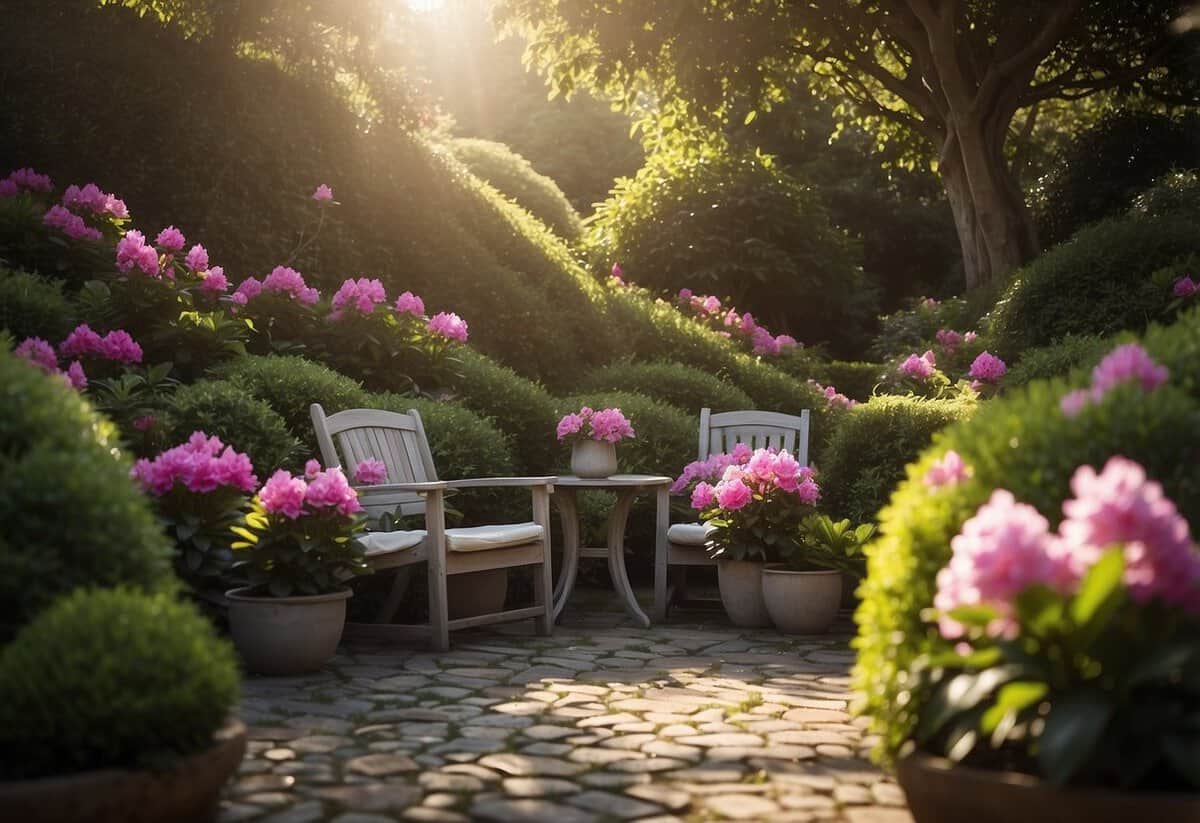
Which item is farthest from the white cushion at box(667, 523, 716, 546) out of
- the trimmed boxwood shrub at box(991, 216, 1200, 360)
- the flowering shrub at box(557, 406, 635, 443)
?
the trimmed boxwood shrub at box(991, 216, 1200, 360)

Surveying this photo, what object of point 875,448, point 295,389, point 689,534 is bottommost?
point 689,534

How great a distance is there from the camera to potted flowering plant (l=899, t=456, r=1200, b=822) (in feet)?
8.07

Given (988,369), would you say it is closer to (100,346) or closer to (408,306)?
(408,306)

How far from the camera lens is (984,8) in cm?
1489

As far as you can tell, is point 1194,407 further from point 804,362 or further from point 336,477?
point 804,362

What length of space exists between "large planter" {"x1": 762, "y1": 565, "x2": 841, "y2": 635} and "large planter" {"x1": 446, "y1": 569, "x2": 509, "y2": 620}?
1.46 m

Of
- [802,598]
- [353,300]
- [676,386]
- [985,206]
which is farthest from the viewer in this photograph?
[985,206]

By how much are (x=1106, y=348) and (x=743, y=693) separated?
1.94 metres

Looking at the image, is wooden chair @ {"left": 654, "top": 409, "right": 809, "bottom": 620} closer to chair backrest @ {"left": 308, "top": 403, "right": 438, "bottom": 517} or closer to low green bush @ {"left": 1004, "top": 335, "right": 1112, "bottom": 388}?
low green bush @ {"left": 1004, "top": 335, "right": 1112, "bottom": 388}

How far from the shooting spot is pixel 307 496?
17.2 feet

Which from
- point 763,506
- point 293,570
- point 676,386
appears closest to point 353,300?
point 676,386

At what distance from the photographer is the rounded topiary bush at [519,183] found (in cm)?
1714

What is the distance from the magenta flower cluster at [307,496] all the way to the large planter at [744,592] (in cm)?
235

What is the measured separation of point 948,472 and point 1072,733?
895mm
